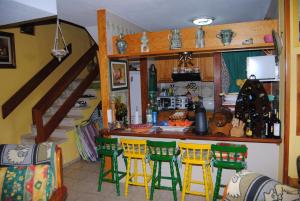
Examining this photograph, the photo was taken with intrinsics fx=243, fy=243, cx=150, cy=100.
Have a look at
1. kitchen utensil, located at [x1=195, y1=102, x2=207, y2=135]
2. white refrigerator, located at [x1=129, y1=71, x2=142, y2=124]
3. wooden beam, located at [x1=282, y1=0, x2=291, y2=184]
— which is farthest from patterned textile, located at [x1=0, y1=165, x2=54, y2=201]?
white refrigerator, located at [x1=129, y1=71, x2=142, y2=124]

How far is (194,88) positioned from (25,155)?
4477 millimetres

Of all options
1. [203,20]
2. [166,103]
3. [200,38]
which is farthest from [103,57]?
[166,103]

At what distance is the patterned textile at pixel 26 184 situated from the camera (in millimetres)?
2045

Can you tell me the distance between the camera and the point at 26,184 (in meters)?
2.06

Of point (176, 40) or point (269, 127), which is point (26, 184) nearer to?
point (176, 40)

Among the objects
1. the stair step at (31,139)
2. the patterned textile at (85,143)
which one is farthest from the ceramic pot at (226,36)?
the stair step at (31,139)

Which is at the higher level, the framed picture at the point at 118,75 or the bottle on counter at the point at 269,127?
the framed picture at the point at 118,75

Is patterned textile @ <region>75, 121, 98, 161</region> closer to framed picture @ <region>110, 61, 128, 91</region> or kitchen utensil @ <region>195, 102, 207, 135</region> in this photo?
framed picture @ <region>110, 61, 128, 91</region>

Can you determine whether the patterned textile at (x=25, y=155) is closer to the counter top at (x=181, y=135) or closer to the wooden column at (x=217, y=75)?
the counter top at (x=181, y=135)

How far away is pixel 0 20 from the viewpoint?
93.1 inches

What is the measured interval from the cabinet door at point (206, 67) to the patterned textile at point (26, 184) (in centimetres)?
425

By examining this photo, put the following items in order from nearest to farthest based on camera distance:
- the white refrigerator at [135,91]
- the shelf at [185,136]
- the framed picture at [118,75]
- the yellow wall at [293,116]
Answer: the yellow wall at [293,116], the shelf at [185,136], the framed picture at [118,75], the white refrigerator at [135,91]

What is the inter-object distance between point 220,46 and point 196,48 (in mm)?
310

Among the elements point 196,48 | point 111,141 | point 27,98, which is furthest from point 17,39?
point 196,48
